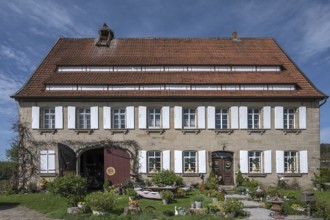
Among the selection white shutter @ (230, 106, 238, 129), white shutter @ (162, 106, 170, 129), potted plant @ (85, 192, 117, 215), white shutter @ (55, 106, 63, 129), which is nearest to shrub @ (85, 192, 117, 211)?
potted plant @ (85, 192, 117, 215)

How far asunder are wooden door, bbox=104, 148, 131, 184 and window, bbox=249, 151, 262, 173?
7.93 m

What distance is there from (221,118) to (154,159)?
202 inches

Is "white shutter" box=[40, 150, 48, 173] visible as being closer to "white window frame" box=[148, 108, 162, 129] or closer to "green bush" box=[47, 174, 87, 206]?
"green bush" box=[47, 174, 87, 206]

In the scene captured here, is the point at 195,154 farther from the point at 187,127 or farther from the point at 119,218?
the point at 119,218

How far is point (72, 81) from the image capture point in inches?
879

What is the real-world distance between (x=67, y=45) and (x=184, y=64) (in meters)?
9.80

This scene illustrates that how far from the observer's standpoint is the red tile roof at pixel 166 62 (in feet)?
72.2

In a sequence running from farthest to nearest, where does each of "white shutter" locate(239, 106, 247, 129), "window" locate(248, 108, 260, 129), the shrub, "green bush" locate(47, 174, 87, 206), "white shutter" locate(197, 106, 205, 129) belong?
"window" locate(248, 108, 260, 129), "white shutter" locate(239, 106, 247, 129), "white shutter" locate(197, 106, 205, 129), "green bush" locate(47, 174, 87, 206), the shrub

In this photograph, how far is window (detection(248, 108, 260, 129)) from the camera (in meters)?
22.0

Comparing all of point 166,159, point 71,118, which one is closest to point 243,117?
point 166,159

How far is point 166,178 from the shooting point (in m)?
19.7

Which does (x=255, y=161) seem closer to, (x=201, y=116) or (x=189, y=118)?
(x=201, y=116)

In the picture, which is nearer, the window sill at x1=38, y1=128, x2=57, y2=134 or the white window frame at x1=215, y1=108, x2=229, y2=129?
the window sill at x1=38, y1=128, x2=57, y2=134

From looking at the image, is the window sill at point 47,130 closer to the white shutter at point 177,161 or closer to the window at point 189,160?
the white shutter at point 177,161
